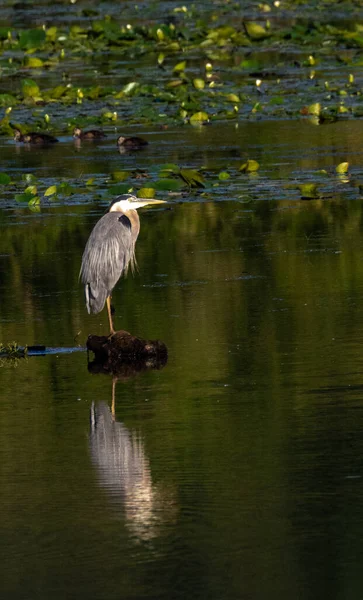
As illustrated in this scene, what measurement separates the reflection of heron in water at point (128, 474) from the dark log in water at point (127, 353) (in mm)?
1028

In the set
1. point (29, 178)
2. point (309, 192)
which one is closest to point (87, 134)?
point (29, 178)

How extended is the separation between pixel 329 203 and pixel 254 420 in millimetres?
7501

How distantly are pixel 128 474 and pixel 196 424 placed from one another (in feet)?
2.77

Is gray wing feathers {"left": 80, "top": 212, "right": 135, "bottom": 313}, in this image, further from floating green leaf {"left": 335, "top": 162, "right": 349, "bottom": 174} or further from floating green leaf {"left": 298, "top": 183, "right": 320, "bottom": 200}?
floating green leaf {"left": 335, "top": 162, "right": 349, "bottom": 174}

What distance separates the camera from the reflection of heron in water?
266 inches

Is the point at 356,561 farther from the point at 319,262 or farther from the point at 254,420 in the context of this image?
the point at 319,262

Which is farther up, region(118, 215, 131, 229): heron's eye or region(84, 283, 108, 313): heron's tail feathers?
region(118, 215, 131, 229): heron's eye

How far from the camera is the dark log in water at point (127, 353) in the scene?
9.73 meters

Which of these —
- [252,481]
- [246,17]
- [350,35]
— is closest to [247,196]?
[252,481]

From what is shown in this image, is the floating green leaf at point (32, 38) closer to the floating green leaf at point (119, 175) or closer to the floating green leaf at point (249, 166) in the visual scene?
the floating green leaf at point (119, 175)

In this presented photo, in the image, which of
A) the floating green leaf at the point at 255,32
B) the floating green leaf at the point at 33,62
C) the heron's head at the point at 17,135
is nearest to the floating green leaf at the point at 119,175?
the heron's head at the point at 17,135

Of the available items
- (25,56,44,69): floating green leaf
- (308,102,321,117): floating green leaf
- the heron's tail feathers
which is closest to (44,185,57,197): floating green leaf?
(308,102,321,117): floating green leaf

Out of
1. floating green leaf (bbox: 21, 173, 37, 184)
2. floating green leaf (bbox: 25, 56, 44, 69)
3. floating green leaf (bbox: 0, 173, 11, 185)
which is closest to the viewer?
floating green leaf (bbox: 0, 173, 11, 185)

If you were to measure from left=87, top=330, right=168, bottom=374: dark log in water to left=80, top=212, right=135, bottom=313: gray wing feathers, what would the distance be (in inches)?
28.1
